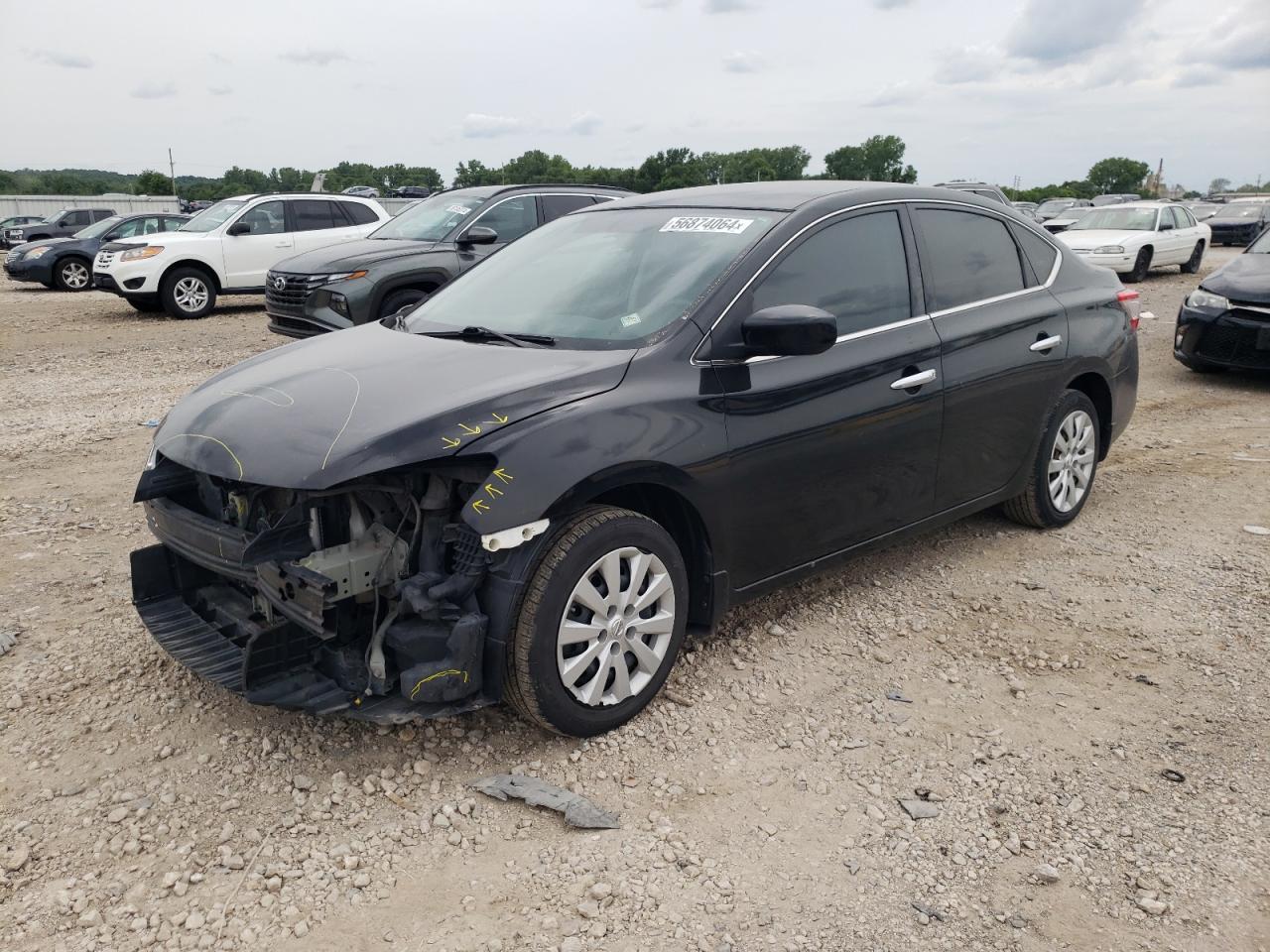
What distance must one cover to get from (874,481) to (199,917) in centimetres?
277

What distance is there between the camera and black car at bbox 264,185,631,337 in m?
9.43

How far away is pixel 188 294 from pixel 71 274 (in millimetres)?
7481

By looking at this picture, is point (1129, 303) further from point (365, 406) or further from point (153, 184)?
point (153, 184)

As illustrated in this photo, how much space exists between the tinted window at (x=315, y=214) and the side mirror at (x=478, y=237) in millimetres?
5362

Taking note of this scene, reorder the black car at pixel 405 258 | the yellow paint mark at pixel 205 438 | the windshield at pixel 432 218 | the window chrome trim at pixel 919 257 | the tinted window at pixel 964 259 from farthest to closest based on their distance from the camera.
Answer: the windshield at pixel 432 218 < the black car at pixel 405 258 < the tinted window at pixel 964 259 < the window chrome trim at pixel 919 257 < the yellow paint mark at pixel 205 438

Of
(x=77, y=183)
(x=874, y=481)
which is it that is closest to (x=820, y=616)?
(x=874, y=481)

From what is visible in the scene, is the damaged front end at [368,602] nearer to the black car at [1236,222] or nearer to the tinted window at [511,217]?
the tinted window at [511,217]

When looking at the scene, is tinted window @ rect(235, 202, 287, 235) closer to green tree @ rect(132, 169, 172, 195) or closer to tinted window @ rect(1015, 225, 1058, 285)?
tinted window @ rect(1015, 225, 1058, 285)

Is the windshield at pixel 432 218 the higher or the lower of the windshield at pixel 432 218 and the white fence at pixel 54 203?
the lower

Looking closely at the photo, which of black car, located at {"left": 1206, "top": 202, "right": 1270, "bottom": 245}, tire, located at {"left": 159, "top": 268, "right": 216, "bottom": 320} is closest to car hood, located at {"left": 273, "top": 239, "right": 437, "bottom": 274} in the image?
tire, located at {"left": 159, "top": 268, "right": 216, "bottom": 320}

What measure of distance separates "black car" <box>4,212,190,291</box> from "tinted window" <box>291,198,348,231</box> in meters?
5.50

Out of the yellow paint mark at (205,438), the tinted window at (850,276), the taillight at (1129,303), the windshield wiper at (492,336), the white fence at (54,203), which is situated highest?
the white fence at (54,203)

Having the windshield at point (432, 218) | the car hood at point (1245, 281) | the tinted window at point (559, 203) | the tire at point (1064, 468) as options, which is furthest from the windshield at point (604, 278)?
the car hood at point (1245, 281)

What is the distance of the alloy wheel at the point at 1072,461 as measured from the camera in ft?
16.9
